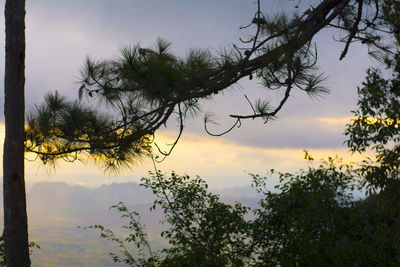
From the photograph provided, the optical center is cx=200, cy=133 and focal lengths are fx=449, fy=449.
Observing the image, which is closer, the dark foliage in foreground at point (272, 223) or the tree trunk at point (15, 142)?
the tree trunk at point (15, 142)

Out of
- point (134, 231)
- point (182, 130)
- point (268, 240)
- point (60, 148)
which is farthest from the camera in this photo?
point (134, 231)

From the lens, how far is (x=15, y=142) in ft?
12.3

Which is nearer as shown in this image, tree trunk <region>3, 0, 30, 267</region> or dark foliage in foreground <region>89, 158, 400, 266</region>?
tree trunk <region>3, 0, 30, 267</region>

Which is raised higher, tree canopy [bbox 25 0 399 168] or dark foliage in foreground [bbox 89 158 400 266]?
tree canopy [bbox 25 0 399 168]

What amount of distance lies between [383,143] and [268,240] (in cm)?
167

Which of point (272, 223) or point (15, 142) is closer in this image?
point (15, 142)

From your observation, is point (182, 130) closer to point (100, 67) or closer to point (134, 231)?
point (100, 67)

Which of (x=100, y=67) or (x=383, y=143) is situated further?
(x=383, y=143)

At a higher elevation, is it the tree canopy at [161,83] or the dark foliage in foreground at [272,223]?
the tree canopy at [161,83]

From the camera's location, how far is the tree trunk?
3.73m

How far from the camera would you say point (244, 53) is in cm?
360

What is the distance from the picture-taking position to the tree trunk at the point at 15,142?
3729mm

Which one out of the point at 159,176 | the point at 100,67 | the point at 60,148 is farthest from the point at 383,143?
the point at 60,148

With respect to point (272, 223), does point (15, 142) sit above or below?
above
